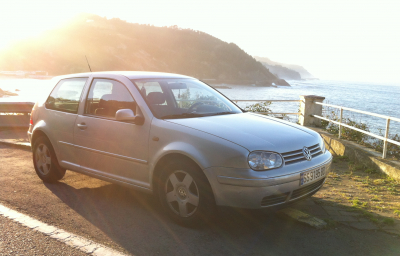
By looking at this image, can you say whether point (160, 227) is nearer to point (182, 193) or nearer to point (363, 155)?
point (182, 193)

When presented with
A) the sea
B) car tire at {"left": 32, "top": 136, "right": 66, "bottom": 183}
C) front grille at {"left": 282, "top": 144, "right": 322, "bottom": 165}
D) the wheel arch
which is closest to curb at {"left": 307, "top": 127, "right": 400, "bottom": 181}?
the sea

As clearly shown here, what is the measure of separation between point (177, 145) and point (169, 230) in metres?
0.90

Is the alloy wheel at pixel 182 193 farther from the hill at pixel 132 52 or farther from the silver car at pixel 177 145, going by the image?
the hill at pixel 132 52

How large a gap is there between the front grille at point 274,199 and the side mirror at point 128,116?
165 cm

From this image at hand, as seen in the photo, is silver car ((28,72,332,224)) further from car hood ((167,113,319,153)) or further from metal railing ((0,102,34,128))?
metal railing ((0,102,34,128))

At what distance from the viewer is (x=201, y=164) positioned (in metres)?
3.50

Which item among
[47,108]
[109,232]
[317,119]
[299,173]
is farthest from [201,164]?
[317,119]

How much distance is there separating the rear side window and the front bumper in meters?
2.57

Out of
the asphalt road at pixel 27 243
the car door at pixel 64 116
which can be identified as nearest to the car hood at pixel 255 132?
the asphalt road at pixel 27 243


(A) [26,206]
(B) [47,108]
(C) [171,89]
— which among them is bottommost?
(A) [26,206]

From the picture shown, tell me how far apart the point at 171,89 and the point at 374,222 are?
112 inches

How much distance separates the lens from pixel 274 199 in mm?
3434

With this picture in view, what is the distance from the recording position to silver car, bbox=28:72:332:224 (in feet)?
11.2

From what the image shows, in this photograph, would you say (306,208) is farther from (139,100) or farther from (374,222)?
(139,100)
